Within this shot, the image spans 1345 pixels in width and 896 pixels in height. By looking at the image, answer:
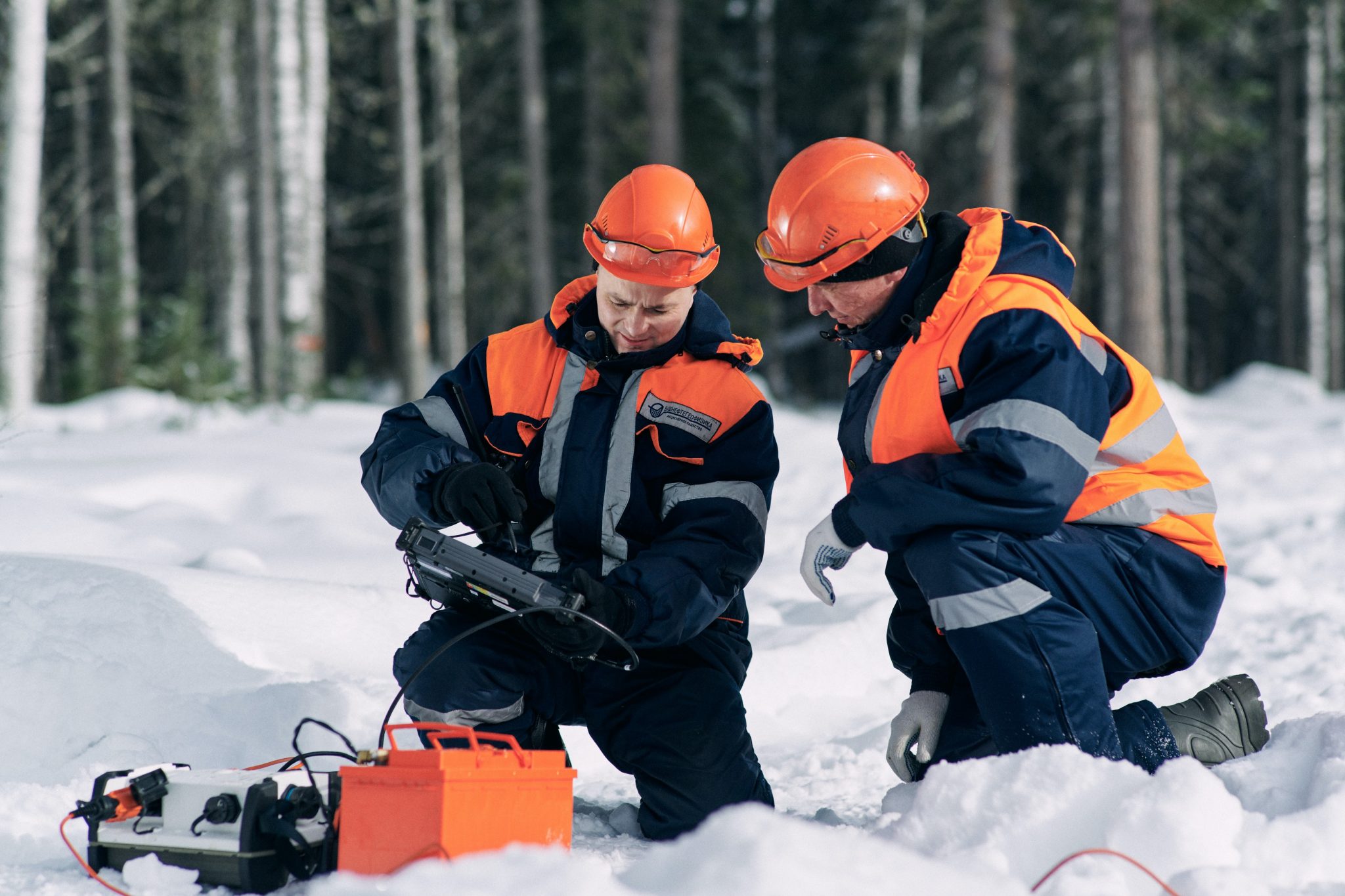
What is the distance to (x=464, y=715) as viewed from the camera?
2770 millimetres

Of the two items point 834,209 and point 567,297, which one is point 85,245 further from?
point 834,209

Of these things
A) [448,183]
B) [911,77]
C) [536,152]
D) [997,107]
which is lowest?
→ [448,183]

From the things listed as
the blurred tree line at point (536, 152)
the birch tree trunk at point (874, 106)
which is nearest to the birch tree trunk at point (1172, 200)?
the blurred tree line at point (536, 152)

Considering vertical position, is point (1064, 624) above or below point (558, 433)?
below

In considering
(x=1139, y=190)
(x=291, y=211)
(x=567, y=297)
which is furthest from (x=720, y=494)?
(x=1139, y=190)

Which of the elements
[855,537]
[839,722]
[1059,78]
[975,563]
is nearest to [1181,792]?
[975,563]

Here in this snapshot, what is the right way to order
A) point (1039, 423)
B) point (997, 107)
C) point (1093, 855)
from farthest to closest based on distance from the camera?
point (997, 107)
point (1039, 423)
point (1093, 855)

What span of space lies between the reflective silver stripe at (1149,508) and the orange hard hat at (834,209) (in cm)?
76

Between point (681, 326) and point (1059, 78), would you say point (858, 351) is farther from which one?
point (1059, 78)

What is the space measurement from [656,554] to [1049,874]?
123 centimetres

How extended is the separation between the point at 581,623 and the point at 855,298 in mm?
981

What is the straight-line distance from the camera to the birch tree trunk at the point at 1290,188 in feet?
69.9

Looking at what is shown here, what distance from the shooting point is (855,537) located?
105 inches

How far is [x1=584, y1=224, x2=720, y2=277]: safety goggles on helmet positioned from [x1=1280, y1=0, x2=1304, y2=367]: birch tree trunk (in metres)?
21.2
